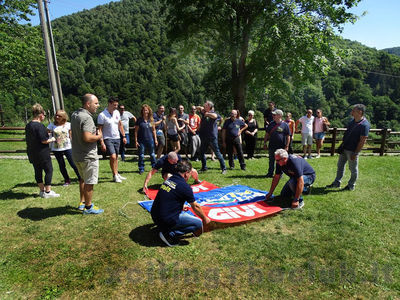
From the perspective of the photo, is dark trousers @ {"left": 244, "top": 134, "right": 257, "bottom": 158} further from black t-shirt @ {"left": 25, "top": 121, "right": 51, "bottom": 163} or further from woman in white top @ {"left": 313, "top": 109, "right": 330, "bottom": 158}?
black t-shirt @ {"left": 25, "top": 121, "right": 51, "bottom": 163}

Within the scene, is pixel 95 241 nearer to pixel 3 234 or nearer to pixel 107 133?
pixel 3 234

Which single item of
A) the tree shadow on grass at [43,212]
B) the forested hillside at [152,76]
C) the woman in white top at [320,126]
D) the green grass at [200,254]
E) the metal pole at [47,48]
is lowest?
the green grass at [200,254]

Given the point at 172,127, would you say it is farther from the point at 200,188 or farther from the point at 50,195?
the point at 50,195

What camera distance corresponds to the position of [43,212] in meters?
5.04

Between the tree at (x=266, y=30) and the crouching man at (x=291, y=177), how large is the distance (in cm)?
1111

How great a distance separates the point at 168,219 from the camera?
148 inches

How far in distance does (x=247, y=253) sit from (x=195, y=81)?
10972 cm

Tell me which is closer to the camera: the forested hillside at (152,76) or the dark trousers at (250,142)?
the dark trousers at (250,142)

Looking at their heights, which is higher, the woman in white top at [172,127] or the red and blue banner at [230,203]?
the woman in white top at [172,127]

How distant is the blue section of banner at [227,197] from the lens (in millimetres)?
5461

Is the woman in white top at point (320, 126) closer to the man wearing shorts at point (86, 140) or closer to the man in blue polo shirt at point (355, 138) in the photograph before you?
the man in blue polo shirt at point (355, 138)

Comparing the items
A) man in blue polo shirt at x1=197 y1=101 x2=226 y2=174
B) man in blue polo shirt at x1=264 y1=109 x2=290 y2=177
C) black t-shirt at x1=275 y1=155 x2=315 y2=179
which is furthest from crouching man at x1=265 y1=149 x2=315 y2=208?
man in blue polo shirt at x1=197 y1=101 x2=226 y2=174

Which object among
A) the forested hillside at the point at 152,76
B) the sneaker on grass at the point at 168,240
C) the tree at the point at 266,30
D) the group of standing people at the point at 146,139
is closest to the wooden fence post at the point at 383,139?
the group of standing people at the point at 146,139

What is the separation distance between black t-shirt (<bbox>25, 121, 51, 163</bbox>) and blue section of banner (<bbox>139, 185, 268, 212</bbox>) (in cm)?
239
